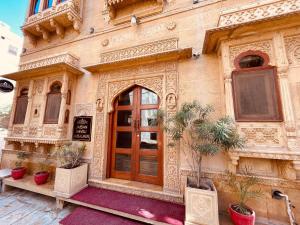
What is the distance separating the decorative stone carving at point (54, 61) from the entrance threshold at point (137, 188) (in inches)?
136

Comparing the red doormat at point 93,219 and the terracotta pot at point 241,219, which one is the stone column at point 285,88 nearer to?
the terracotta pot at point 241,219

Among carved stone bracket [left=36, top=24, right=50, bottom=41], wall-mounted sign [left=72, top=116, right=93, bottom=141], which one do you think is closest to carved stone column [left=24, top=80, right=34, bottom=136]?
wall-mounted sign [left=72, top=116, right=93, bottom=141]

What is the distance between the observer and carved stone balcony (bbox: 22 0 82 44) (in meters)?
4.73

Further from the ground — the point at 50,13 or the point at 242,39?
the point at 50,13

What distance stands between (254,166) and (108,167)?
3.33 m

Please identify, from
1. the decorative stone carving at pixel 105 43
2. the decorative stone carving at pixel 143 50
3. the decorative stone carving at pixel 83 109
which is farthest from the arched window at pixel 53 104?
the decorative stone carving at pixel 105 43

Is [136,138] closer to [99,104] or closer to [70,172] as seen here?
[99,104]

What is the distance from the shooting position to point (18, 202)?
137 inches

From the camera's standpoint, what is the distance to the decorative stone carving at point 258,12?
242 centimetres

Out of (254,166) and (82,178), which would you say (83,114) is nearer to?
(82,178)

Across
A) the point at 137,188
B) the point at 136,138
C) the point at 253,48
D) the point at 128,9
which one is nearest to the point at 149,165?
the point at 137,188

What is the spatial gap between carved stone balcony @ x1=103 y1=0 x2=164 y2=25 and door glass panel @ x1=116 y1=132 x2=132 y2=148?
3405 mm

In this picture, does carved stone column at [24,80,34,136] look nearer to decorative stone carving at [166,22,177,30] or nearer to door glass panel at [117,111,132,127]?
door glass panel at [117,111,132,127]

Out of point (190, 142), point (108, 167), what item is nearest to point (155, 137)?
point (190, 142)
